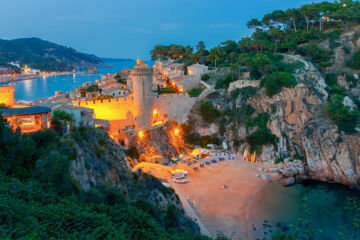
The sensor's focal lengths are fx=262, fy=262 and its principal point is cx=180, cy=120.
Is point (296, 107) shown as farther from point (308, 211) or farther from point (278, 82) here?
point (308, 211)

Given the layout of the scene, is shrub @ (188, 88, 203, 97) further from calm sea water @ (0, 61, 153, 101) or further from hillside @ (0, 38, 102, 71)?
hillside @ (0, 38, 102, 71)

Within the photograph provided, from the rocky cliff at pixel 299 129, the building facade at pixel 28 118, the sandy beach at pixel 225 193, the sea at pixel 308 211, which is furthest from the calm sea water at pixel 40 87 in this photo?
the sea at pixel 308 211

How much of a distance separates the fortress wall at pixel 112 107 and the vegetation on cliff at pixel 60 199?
29.7ft

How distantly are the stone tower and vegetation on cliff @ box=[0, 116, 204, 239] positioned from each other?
10.5m

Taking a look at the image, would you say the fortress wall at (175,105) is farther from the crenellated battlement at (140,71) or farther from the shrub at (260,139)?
the shrub at (260,139)

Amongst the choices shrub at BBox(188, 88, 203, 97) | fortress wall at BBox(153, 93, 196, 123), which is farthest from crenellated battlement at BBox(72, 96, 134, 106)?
shrub at BBox(188, 88, 203, 97)

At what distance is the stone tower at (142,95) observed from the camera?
77.4 ft

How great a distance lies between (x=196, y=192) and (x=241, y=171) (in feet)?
19.0

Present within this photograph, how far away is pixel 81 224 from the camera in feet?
20.8

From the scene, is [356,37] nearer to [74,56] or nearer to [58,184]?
[58,184]


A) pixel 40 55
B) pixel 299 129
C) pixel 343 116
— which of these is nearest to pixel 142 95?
pixel 299 129

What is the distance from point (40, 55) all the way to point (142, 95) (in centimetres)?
10457

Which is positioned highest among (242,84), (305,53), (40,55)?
(40,55)

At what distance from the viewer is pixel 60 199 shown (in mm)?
7602
